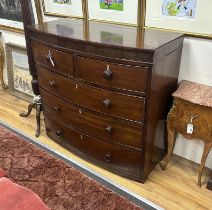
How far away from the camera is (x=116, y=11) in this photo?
208 centimetres

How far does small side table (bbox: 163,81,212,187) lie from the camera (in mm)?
1687

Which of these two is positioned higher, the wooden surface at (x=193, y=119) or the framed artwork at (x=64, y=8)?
the framed artwork at (x=64, y=8)

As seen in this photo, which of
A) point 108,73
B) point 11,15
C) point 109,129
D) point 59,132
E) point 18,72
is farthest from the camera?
point 18,72

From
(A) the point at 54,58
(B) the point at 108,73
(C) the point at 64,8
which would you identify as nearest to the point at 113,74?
(B) the point at 108,73

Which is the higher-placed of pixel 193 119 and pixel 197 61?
pixel 197 61

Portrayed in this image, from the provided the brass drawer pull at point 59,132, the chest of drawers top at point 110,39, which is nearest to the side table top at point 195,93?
the chest of drawers top at point 110,39

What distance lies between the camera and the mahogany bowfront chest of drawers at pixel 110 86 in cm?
158

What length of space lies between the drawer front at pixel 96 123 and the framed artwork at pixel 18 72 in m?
1.04

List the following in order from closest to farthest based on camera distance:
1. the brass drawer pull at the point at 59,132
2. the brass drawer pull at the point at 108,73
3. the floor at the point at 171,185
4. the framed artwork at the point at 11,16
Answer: the brass drawer pull at the point at 108,73, the floor at the point at 171,185, the brass drawer pull at the point at 59,132, the framed artwork at the point at 11,16

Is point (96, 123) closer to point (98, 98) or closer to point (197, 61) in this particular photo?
point (98, 98)

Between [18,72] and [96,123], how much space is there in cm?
179

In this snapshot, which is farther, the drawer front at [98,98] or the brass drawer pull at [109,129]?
the brass drawer pull at [109,129]

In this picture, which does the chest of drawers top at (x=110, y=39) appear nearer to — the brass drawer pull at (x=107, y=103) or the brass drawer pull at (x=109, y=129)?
the brass drawer pull at (x=107, y=103)

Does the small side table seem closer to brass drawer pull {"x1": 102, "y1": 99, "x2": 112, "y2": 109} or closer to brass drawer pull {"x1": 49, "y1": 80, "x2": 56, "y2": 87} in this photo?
brass drawer pull {"x1": 102, "y1": 99, "x2": 112, "y2": 109}
